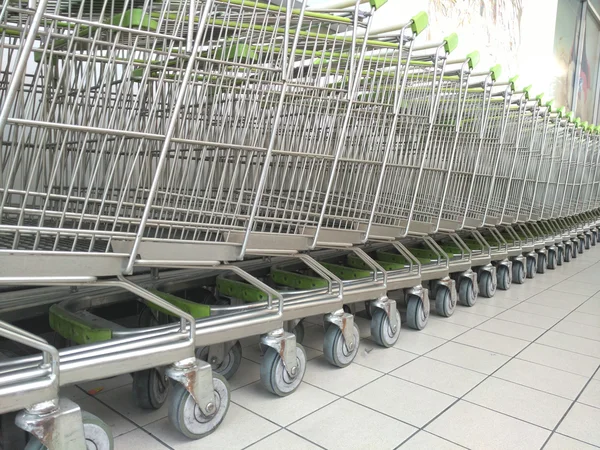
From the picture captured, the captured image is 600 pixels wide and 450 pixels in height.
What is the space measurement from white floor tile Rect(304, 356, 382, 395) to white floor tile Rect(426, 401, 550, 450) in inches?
15.6

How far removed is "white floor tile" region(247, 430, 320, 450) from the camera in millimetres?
1626

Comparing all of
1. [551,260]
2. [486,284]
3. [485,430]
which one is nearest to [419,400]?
[485,430]

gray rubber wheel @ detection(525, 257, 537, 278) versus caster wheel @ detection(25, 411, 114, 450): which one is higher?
gray rubber wheel @ detection(525, 257, 537, 278)

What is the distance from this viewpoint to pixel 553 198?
5496 millimetres

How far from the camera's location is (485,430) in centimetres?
181

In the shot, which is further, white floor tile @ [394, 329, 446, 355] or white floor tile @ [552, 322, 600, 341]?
white floor tile @ [552, 322, 600, 341]

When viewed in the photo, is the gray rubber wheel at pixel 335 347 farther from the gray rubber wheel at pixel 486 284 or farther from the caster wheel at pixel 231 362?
the gray rubber wheel at pixel 486 284

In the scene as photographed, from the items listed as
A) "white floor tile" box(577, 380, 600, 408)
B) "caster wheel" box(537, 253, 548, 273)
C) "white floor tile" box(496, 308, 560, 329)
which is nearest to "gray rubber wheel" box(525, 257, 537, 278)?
"caster wheel" box(537, 253, 548, 273)

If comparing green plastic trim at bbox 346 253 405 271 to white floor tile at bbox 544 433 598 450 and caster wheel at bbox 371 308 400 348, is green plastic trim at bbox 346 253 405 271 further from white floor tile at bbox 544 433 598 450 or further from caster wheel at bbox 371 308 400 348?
white floor tile at bbox 544 433 598 450

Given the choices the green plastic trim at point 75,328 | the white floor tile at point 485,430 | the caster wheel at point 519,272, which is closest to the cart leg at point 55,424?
the green plastic trim at point 75,328

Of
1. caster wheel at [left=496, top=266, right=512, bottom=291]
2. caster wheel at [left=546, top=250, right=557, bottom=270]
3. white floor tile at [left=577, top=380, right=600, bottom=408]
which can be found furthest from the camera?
caster wheel at [left=546, top=250, right=557, bottom=270]

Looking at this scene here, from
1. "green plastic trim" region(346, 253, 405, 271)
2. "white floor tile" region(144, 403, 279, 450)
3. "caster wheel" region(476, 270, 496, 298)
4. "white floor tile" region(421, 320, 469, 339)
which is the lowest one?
"white floor tile" region(144, 403, 279, 450)

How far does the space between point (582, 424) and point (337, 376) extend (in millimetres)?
964

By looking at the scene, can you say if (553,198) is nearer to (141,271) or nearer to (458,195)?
(458,195)
